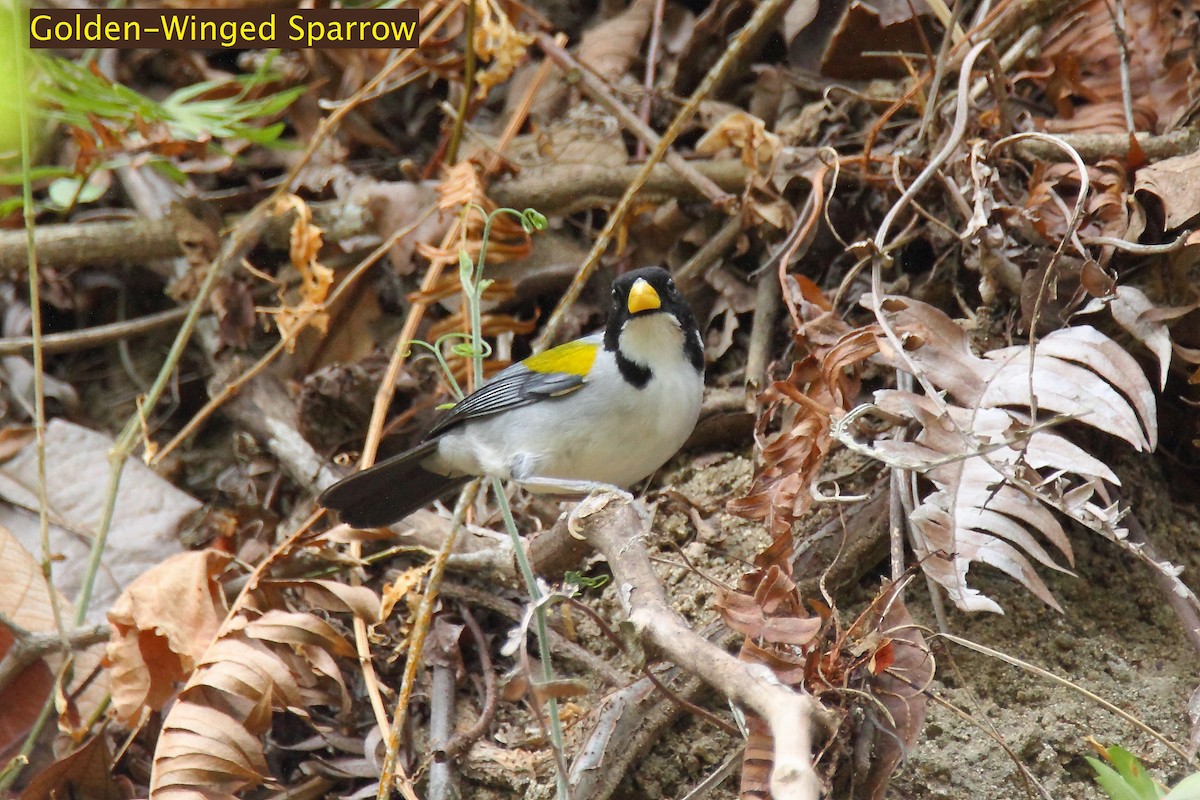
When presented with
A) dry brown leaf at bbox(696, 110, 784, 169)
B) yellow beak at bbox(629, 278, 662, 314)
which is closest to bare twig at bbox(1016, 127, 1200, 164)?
dry brown leaf at bbox(696, 110, 784, 169)

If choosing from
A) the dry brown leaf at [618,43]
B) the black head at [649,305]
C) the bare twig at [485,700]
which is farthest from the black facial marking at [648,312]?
the dry brown leaf at [618,43]

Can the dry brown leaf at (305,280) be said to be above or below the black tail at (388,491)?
above

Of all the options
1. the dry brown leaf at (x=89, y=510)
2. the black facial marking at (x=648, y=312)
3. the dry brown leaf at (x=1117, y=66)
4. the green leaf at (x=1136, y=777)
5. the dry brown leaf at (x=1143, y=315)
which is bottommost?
the dry brown leaf at (x=89, y=510)

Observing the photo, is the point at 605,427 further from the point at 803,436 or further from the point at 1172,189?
the point at 1172,189

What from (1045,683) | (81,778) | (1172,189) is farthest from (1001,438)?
(81,778)

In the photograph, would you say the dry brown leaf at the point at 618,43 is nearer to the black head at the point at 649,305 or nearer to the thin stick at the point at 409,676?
the black head at the point at 649,305

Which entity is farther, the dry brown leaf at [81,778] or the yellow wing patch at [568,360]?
the yellow wing patch at [568,360]

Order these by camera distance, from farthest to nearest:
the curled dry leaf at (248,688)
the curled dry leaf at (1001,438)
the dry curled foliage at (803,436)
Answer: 1. the curled dry leaf at (248,688)
2. the dry curled foliage at (803,436)
3. the curled dry leaf at (1001,438)
